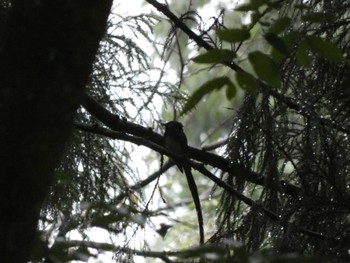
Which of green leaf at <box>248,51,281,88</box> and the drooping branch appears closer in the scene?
green leaf at <box>248,51,281,88</box>

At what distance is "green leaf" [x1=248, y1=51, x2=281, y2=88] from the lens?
1178mm

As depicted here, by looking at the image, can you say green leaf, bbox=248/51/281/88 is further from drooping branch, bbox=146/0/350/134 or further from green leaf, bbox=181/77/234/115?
drooping branch, bbox=146/0/350/134

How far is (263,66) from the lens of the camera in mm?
1186

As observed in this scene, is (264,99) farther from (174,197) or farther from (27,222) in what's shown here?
(174,197)

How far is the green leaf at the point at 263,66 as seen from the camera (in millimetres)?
→ 1178

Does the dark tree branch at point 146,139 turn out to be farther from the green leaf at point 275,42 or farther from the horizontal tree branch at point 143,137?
the green leaf at point 275,42

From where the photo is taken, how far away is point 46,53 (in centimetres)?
100

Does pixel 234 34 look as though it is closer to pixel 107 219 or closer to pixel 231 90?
pixel 231 90

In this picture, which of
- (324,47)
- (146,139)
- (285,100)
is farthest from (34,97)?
(285,100)

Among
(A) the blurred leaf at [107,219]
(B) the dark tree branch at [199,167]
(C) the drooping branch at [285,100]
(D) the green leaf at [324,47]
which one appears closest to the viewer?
(A) the blurred leaf at [107,219]

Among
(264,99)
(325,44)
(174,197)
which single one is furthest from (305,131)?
(174,197)

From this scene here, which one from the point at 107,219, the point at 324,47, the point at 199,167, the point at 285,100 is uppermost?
the point at 285,100

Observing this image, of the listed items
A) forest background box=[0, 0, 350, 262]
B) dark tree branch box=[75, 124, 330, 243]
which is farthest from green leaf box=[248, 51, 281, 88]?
dark tree branch box=[75, 124, 330, 243]

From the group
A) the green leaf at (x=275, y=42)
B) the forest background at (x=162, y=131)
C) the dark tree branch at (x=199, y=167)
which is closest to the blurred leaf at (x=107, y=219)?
the forest background at (x=162, y=131)
